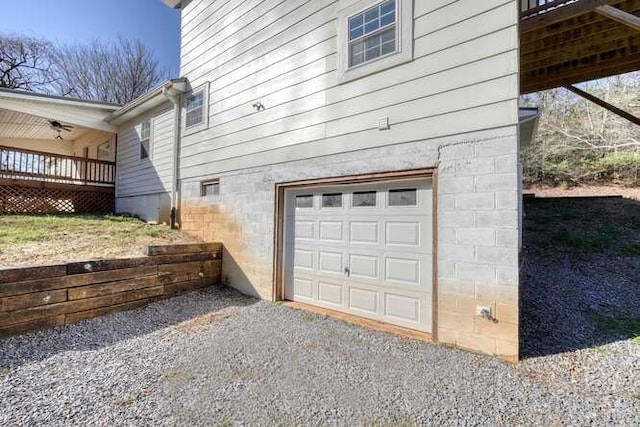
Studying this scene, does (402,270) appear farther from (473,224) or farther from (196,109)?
(196,109)

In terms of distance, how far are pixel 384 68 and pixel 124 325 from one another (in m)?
5.05

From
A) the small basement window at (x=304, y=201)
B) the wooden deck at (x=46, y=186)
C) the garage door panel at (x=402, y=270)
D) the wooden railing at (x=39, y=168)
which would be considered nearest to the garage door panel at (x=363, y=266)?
the garage door panel at (x=402, y=270)

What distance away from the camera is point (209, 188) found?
23.8ft

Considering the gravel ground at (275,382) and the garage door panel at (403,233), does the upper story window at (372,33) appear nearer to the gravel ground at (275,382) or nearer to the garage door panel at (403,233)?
the garage door panel at (403,233)

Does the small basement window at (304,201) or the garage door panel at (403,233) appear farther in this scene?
the small basement window at (304,201)

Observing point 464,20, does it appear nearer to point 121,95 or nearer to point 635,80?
point 635,80

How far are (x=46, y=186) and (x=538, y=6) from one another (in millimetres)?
12599

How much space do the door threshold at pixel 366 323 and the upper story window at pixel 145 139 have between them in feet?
22.8

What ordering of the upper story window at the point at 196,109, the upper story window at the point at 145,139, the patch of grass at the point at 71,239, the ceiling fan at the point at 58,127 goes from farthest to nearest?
the ceiling fan at the point at 58,127 < the upper story window at the point at 145,139 < the upper story window at the point at 196,109 < the patch of grass at the point at 71,239

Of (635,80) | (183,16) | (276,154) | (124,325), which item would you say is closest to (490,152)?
(276,154)

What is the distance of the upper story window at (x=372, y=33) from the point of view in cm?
437

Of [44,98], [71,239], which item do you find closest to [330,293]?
[71,239]

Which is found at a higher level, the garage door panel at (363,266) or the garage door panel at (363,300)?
the garage door panel at (363,266)

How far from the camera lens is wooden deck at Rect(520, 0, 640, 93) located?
13.5 ft
